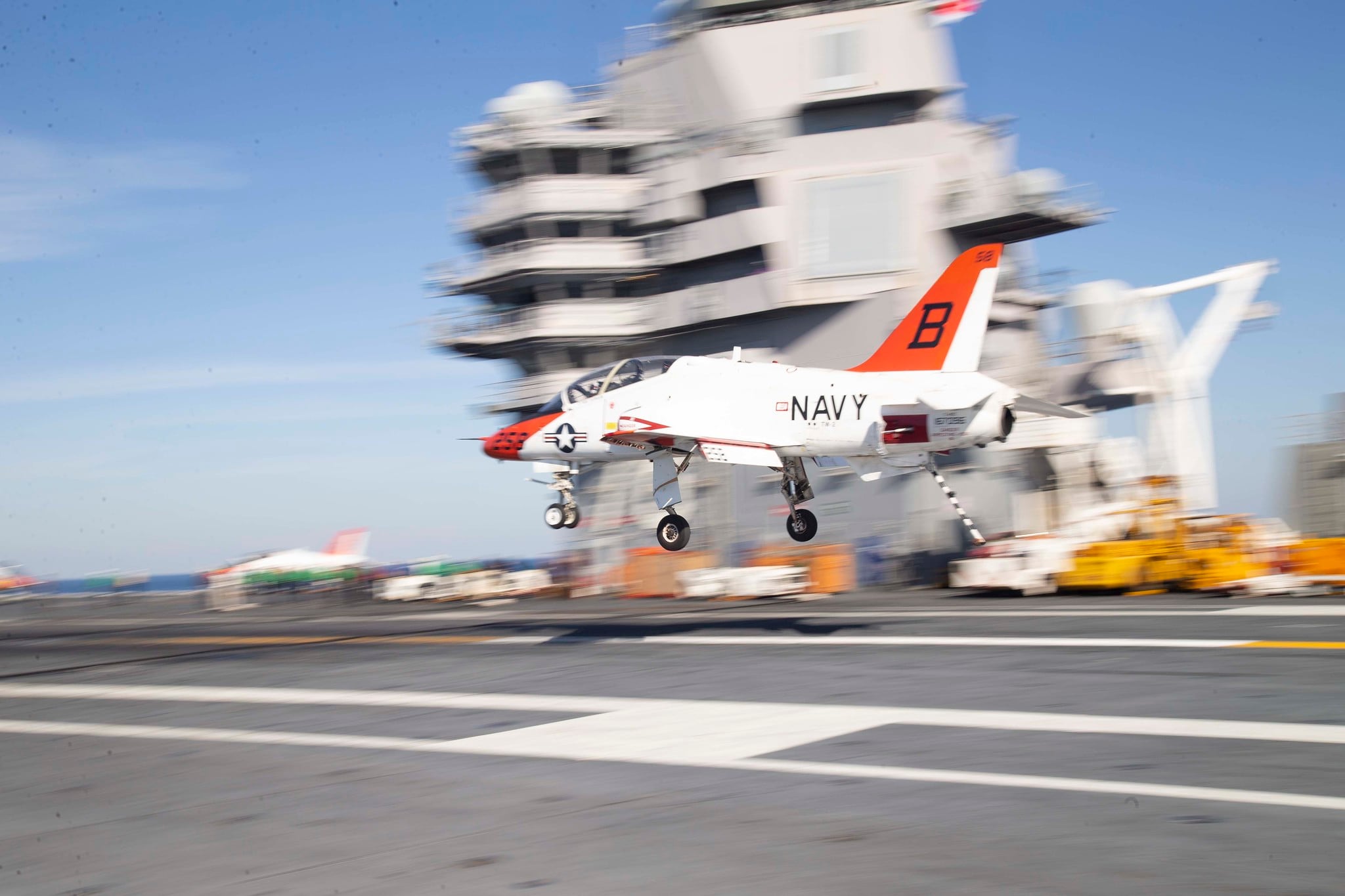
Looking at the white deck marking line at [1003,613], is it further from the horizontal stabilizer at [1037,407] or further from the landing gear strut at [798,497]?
the horizontal stabilizer at [1037,407]

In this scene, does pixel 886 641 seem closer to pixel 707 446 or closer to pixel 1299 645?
pixel 707 446

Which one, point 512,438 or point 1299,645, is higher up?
point 512,438

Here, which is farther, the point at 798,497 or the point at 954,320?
the point at 798,497

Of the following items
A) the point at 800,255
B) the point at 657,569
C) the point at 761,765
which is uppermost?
the point at 800,255

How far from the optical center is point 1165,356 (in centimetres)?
4431

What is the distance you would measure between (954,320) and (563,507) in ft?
27.9

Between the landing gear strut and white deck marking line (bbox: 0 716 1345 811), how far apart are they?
8.94 metres

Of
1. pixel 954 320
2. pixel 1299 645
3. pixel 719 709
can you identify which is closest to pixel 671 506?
pixel 954 320

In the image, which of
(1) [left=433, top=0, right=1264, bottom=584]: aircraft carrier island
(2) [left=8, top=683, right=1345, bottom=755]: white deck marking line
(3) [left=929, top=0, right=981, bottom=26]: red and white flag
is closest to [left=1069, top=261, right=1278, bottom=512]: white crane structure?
(1) [left=433, top=0, right=1264, bottom=584]: aircraft carrier island

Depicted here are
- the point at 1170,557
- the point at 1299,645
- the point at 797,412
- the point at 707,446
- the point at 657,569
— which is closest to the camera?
the point at 1299,645

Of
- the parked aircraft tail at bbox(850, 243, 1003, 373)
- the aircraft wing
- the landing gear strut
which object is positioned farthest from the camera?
the landing gear strut

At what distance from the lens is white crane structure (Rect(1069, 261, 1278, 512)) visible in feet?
137

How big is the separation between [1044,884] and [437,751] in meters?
7.66

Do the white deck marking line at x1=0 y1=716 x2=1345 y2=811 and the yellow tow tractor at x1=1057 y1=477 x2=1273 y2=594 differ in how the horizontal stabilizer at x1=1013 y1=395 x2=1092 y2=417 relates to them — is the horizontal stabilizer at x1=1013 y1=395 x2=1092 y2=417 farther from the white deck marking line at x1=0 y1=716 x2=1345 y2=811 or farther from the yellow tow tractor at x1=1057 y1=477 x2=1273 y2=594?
the yellow tow tractor at x1=1057 y1=477 x2=1273 y2=594
